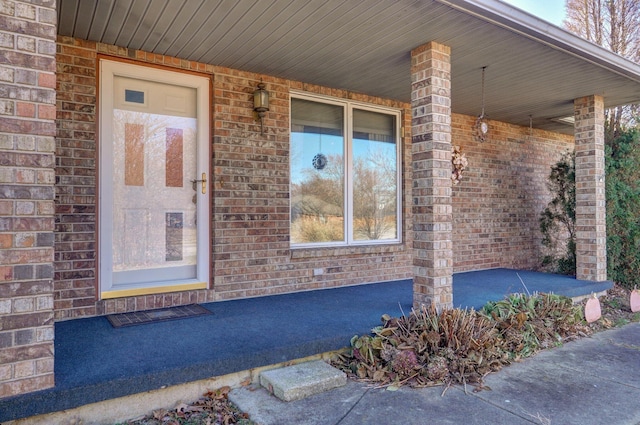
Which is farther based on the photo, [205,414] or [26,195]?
[205,414]

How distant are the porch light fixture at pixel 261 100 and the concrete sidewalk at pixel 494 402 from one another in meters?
2.85

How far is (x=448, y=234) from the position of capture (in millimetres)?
3836

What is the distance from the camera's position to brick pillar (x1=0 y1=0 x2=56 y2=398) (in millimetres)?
2064

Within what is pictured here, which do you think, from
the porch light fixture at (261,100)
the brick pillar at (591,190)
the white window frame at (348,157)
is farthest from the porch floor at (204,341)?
the porch light fixture at (261,100)

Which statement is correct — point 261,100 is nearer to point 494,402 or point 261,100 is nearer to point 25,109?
point 25,109

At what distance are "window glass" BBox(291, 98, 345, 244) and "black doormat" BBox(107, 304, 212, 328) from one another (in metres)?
1.48

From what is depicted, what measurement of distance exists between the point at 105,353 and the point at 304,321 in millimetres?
1534

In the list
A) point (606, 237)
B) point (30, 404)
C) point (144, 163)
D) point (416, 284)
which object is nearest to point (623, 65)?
point (606, 237)

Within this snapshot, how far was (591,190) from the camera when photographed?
564 centimetres

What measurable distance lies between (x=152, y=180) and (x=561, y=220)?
20.7 ft

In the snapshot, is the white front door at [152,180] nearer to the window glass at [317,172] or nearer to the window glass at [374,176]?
the window glass at [317,172]

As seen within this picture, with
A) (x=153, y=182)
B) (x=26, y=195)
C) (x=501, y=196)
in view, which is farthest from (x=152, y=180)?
(x=501, y=196)

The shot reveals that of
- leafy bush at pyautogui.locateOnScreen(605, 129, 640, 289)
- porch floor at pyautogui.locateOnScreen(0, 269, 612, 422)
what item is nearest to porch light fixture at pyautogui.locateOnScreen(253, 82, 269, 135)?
porch floor at pyautogui.locateOnScreen(0, 269, 612, 422)

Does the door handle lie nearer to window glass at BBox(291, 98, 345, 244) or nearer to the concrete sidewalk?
window glass at BBox(291, 98, 345, 244)
